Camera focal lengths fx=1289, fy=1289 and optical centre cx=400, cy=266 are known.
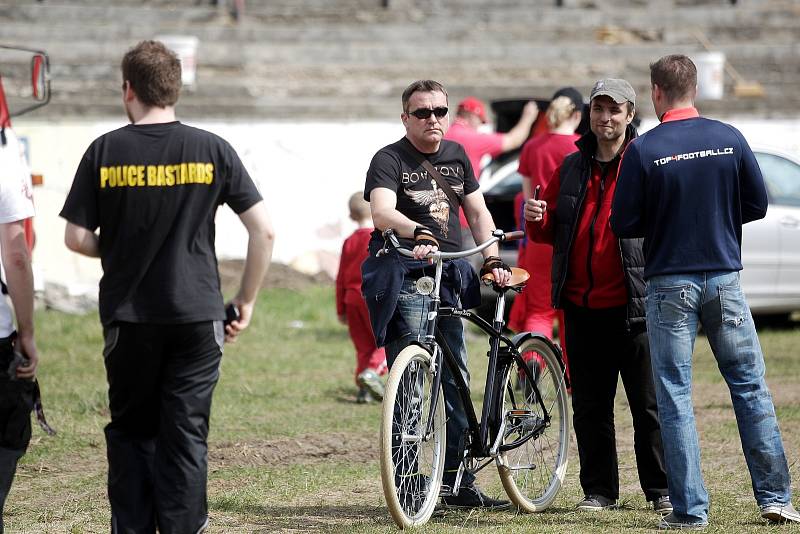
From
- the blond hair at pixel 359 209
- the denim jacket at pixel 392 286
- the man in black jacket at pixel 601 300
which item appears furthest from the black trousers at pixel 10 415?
the blond hair at pixel 359 209

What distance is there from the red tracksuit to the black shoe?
3.07 m

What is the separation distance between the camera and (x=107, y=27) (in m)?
24.0

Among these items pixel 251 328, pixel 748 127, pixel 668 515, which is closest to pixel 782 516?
pixel 668 515

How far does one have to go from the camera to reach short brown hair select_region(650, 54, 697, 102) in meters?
5.47

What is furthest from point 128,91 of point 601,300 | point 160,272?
point 601,300

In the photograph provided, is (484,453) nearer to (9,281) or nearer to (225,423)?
(9,281)

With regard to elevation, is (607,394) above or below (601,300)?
below

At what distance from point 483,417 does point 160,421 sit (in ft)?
5.75

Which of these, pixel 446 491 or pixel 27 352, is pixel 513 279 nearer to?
pixel 446 491

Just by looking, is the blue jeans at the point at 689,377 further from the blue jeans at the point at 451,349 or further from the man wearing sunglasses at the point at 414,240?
the blue jeans at the point at 451,349

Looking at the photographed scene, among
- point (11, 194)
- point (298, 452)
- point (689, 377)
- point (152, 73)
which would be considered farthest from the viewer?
point (298, 452)

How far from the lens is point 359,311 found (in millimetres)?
9266

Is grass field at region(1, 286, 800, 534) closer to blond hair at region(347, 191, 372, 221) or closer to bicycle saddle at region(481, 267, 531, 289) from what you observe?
bicycle saddle at region(481, 267, 531, 289)

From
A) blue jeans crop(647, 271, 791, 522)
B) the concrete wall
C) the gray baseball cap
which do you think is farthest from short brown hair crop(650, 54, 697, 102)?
the concrete wall
